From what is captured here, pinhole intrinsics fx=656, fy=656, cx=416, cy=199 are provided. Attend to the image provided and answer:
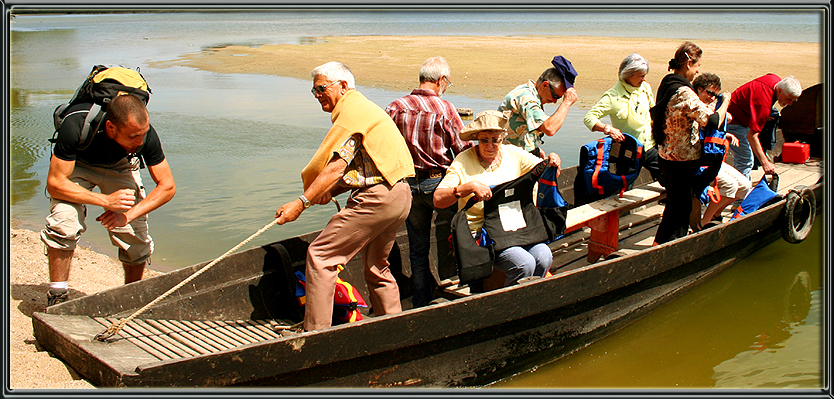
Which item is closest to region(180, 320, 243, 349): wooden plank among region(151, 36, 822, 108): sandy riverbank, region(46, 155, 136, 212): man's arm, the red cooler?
region(46, 155, 136, 212): man's arm

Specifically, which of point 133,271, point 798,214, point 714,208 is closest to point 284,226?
point 133,271

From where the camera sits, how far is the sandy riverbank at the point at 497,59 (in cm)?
1843

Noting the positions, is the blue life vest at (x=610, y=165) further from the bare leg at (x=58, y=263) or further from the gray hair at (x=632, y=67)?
the bare leg at (x=58, y=263)

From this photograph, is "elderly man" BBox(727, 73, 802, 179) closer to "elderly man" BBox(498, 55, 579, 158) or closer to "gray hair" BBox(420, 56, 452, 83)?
"elderly man" BBox(498, 55, 579, 158)

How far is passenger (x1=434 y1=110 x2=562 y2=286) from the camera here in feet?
14.3

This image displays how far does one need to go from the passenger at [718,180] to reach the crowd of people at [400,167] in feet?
0.05

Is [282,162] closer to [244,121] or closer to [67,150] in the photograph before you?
[244,121]

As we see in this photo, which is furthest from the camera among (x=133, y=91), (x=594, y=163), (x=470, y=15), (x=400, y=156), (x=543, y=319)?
(x=470, y=15)

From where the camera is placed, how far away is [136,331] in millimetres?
4238

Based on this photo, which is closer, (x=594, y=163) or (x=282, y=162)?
(x=594, y=163)

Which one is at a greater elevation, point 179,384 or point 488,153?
point 488,153

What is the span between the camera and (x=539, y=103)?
5.15m

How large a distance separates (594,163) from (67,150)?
446cm

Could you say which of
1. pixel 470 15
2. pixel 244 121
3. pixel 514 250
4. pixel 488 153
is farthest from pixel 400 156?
pixel 470 15
